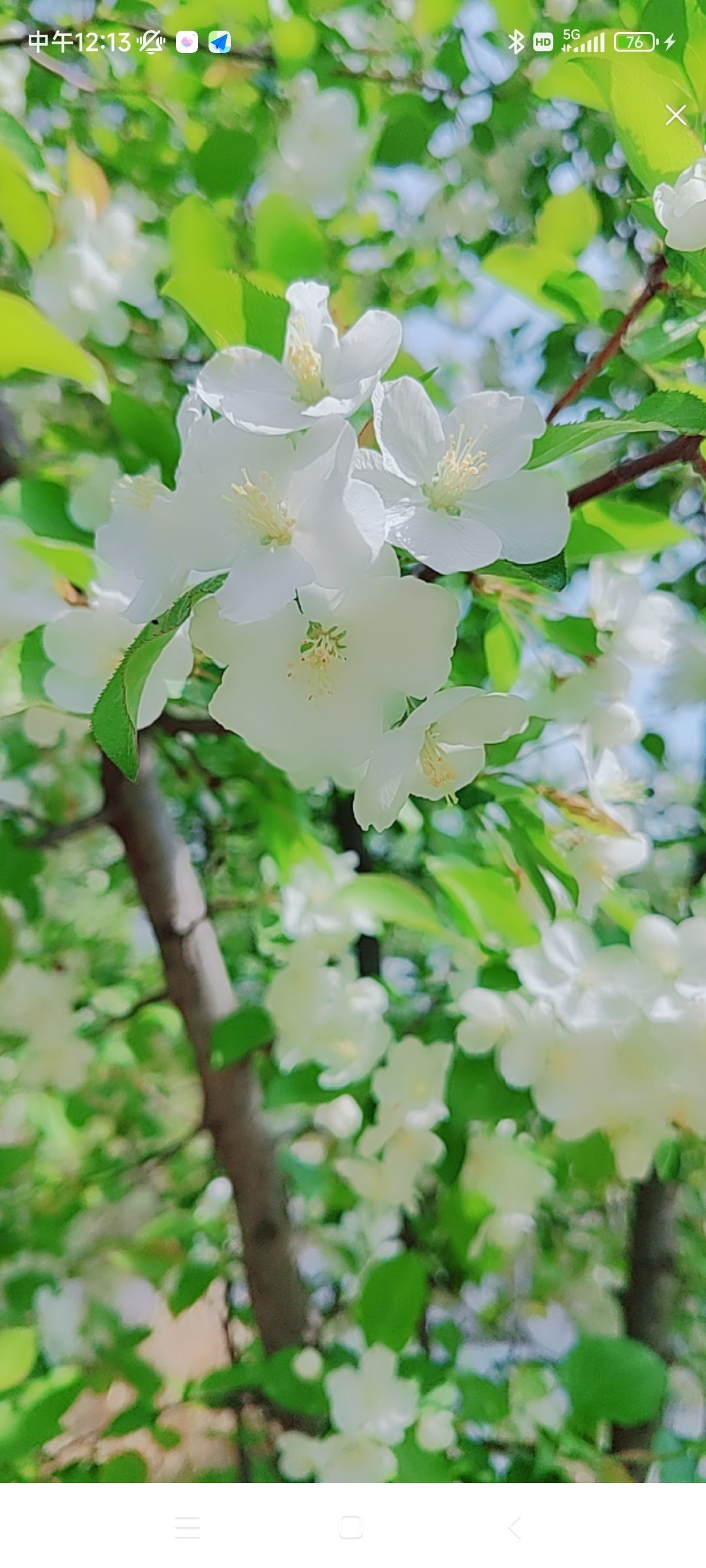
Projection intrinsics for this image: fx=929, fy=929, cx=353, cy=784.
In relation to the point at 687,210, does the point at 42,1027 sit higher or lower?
lower

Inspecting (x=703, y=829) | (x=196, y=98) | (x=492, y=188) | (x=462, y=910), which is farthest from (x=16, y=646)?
(x=703, y=829)

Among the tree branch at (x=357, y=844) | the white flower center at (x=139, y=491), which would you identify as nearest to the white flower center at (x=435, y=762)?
the white flower center at (x=139, y=491)

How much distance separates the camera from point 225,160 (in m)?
0.50

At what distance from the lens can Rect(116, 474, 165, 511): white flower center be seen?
0.90 ft

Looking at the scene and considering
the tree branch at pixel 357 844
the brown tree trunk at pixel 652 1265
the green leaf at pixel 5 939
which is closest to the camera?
the green leaf at pixel 5 939

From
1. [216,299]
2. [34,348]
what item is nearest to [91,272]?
[34,348]

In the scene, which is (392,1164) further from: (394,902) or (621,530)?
(621,530)

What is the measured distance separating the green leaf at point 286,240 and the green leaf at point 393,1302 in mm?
545

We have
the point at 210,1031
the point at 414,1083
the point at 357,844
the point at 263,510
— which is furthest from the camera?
the point at 357,844

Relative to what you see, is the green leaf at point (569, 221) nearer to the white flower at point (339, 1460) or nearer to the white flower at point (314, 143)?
the white flower at point (314, 143)

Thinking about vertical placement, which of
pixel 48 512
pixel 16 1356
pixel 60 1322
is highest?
pixel 48 512

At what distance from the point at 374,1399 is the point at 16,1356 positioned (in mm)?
230

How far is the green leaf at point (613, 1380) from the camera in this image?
55 centimetres

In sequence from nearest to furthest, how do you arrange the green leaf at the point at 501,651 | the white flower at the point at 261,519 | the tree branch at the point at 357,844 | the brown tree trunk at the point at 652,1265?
the white flower at the point at 261,519 → the green leaf at the point at 501,651 → the tree branch at the point at 357,844 → the brown tree trunk at the point at 652,1265
